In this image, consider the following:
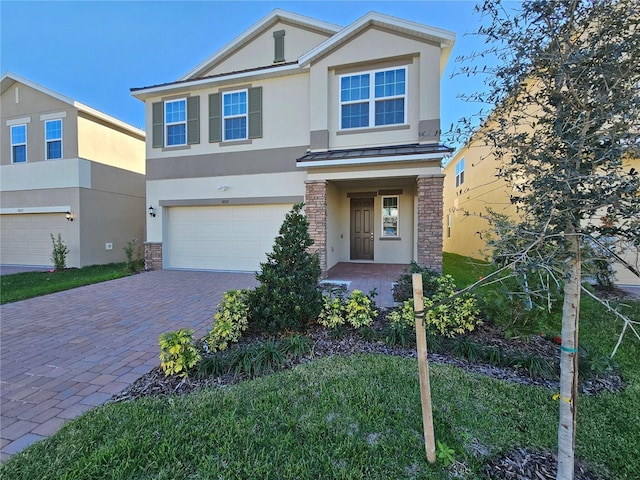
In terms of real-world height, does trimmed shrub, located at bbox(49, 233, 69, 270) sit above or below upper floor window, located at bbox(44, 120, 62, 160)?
below

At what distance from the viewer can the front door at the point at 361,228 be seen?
40.7 feet

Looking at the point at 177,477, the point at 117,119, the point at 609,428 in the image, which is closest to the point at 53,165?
the point at 117,119

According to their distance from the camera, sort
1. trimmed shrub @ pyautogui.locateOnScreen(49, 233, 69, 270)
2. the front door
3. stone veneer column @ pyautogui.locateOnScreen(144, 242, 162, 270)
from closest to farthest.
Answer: stone veneer column @ pyautogui.locateOnScreen(144, 242, 162, 270) < trimmed shrub @ pyautogui.locateOnScreen(49, 233, 69, 270) < the front door

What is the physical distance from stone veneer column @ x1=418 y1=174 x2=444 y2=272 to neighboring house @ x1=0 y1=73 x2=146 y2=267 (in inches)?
523

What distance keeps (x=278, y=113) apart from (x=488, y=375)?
30.4 ft

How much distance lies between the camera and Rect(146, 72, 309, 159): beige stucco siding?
9.59 m

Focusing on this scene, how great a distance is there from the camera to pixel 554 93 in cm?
181

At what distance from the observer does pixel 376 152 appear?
838 centimetres

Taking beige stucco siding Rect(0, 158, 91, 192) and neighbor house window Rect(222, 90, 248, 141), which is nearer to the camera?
neighbor house window Rect(222, 90, 248, 141)

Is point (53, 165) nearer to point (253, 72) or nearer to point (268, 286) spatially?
point (253, 72)

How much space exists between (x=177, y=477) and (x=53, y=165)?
1528cm

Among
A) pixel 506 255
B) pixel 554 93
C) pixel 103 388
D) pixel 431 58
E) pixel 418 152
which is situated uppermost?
pixel 431 58

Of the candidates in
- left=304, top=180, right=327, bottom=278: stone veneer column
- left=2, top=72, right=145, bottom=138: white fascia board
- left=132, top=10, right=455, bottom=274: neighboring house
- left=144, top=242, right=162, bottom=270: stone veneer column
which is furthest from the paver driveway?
left=2, top=72, right=145, bottom=138: white fascia board

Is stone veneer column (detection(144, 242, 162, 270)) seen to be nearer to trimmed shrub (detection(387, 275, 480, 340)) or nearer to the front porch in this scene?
the front porch
